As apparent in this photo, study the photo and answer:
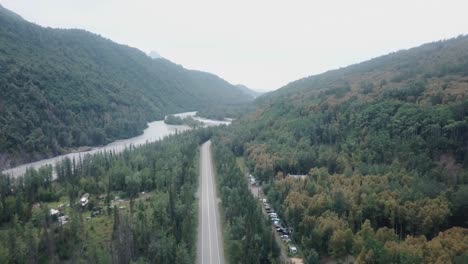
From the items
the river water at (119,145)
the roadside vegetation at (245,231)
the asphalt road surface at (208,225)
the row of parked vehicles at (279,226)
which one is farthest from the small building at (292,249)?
the river water at (119,145)

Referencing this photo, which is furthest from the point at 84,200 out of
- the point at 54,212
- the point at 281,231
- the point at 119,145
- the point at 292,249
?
the point at 119,145

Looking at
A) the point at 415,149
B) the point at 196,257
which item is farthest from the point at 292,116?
the point at 196,257

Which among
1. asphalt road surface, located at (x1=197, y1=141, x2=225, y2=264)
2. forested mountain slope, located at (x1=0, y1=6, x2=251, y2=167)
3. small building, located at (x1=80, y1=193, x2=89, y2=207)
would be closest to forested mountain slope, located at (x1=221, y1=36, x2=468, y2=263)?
asphalt road surface, located at (x1=197, y1=141, x2=225, y2=264)

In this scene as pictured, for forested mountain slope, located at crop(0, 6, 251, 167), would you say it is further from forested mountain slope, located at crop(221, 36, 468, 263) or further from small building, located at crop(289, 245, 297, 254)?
small building, located at crop(289, 245, 297, 254)

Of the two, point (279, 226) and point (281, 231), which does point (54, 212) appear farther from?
point (281, 231)

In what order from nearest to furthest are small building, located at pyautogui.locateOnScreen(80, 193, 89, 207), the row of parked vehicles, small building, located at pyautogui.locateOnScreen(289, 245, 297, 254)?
small building, located at pyautogui.locateOnScreen(289, 245, 297, 254) → the row of parked vehicles → small building, located at pyautogui.locateOnScreen(80, 193, 89, 207)

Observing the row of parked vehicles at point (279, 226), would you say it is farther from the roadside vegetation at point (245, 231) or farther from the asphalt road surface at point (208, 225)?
the asphalt road surface at point (208, 225)

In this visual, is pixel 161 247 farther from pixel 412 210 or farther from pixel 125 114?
pixel 125 114
